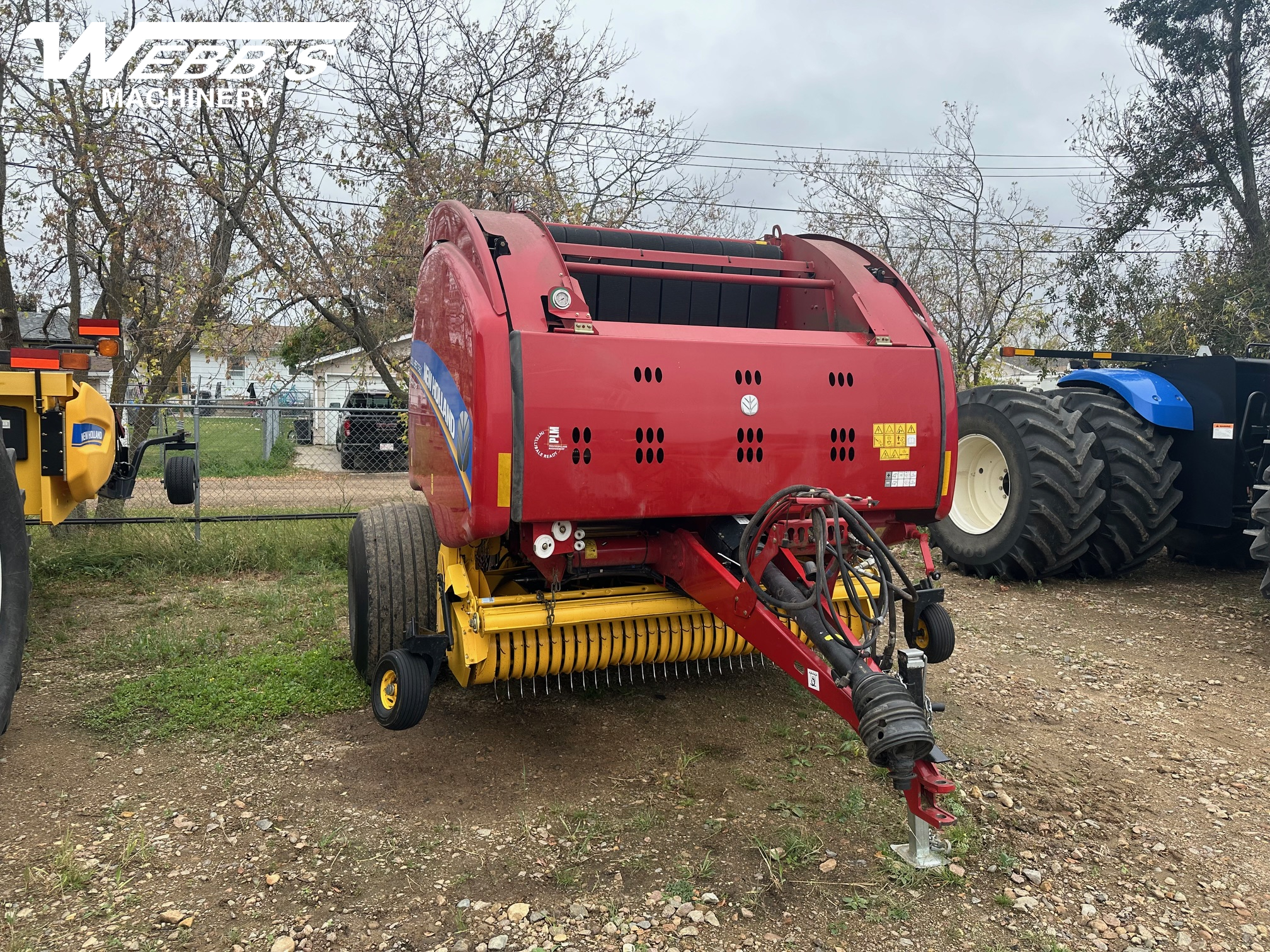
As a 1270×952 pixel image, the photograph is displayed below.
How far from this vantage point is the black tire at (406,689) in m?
3.58

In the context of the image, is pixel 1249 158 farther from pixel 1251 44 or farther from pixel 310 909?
pixel 310 909

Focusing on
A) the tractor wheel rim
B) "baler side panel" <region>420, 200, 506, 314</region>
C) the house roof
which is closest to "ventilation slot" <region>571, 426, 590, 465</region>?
"baler side panel" <region>420, 200, 506, 314</region>

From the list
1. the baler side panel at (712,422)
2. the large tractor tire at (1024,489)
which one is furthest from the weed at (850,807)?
the large tractor tire at (1024,489)

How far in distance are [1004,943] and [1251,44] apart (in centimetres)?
1613

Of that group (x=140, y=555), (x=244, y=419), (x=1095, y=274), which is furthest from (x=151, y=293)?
(x=1095, y=274)

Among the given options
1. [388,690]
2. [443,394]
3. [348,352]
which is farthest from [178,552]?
[348,352]

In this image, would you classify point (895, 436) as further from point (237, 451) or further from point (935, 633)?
point (237, 451)

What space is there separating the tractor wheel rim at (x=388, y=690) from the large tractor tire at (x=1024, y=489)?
14.0 feet

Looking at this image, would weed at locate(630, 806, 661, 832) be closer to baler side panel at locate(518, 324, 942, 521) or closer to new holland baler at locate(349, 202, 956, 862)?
new holland baler at locate(349, 202, 956, 862)

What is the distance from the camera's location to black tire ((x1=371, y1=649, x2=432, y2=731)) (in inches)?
141

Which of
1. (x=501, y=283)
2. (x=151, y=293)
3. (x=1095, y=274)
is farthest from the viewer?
(x=1095, y=274)

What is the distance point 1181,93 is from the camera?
14.6 metres

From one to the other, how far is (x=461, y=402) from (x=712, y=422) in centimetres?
96

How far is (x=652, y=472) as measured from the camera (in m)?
3.53
